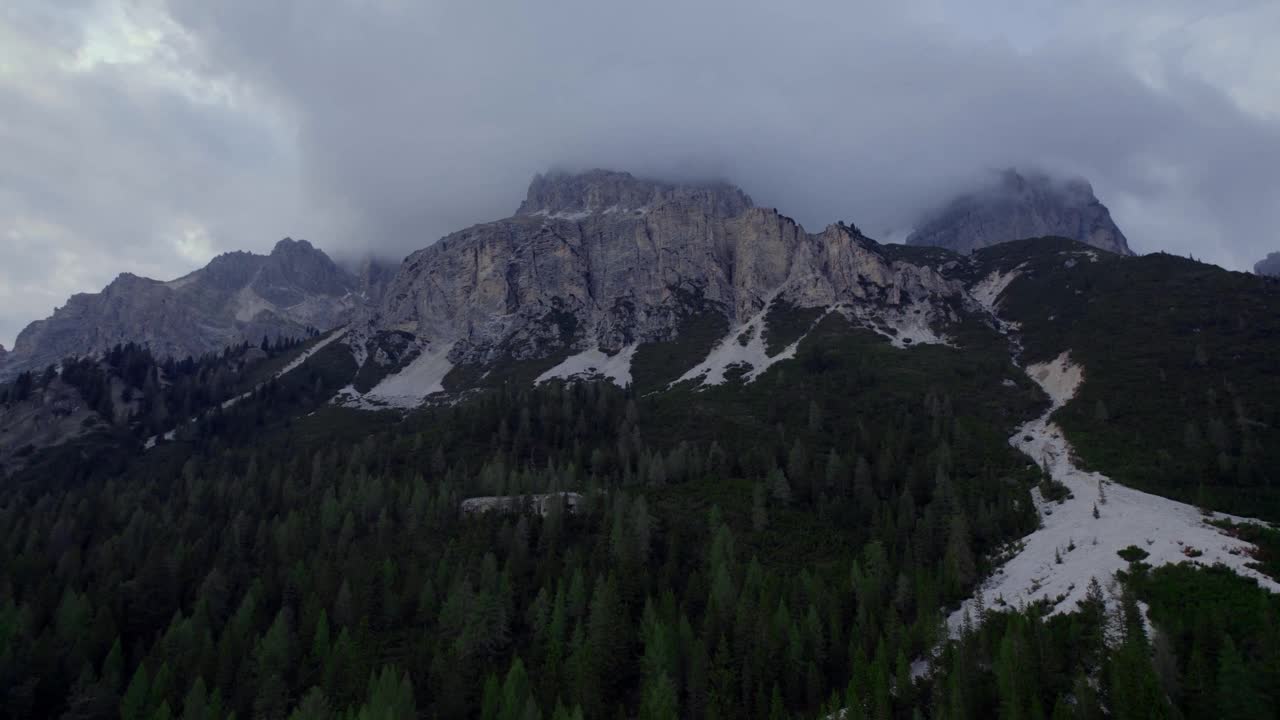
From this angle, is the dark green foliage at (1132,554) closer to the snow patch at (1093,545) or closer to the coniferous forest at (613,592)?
the snow patch at (1093,545)

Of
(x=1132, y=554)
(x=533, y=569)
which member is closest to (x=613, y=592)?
(x=533, y=569)

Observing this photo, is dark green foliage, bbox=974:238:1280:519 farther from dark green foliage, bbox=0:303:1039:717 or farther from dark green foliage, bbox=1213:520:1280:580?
dark green foliage, bbox=0:303:1039:717

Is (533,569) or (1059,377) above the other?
(1059,377)

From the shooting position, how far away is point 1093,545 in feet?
240

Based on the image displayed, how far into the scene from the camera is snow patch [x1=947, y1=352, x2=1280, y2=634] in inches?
2544

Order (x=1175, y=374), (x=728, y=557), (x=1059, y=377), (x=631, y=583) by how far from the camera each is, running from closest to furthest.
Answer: (x=631, y=583), (x=728, y=557), (x=1175, y=374), (x=1059, y=377)

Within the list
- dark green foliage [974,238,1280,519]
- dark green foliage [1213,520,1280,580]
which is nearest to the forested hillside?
dark green foliage [1213,520,1280,580]

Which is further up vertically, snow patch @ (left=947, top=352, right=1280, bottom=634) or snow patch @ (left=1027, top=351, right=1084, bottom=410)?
snow patch @ (left=1027, top=351, right=1084, bottom=410)

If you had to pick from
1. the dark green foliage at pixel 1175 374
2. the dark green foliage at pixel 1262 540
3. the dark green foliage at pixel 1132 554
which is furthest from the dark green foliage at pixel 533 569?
the dark green foliage at pixel 1262 540

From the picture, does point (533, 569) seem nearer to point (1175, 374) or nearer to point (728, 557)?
point (728, 557)

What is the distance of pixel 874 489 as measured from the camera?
104m

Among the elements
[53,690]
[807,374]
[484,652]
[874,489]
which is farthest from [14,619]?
[807,374]

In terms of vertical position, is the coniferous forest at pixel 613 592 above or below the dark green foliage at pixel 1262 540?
below

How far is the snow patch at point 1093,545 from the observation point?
212ft
